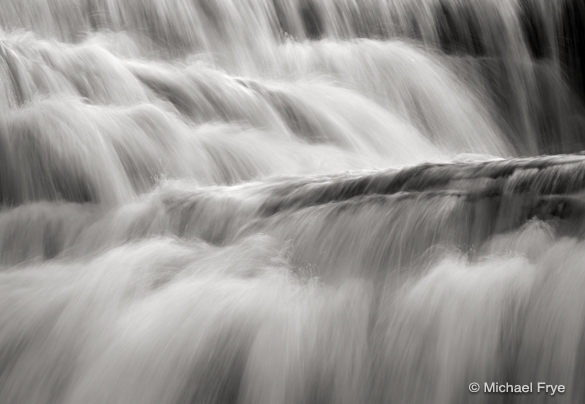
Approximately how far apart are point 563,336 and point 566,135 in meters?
5.30

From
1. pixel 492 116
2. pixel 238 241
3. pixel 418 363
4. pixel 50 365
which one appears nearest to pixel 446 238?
pixel 418 363

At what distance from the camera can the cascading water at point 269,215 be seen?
10.7 ft

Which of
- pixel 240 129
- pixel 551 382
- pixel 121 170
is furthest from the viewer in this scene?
pixel 240 129

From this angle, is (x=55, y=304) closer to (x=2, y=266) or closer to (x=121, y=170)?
(x=2, y=266)

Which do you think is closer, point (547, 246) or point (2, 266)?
point (547, 246)

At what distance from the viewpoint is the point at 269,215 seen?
4.43m

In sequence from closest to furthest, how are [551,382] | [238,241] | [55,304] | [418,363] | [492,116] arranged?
[551,382]
[418,363]
[55,304]
[238,241]
[492,116]

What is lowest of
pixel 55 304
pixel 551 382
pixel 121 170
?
pixel 551 382

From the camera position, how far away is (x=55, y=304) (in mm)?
4051

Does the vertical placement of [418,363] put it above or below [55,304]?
below

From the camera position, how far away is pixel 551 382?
9.50 ft

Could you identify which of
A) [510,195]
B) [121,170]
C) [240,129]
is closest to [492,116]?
[240,129]

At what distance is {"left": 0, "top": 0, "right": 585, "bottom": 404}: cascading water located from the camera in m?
3.25

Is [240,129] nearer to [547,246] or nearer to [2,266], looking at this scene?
[2,266]
